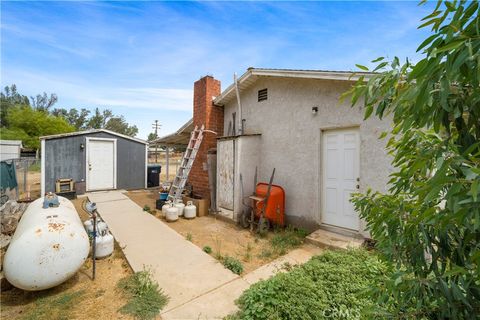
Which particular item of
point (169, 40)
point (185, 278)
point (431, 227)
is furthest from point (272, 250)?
point (169, 40)

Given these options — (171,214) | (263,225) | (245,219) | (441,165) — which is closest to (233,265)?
(263,225)

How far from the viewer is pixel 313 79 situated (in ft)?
17.5

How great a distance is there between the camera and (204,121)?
789 centimetres

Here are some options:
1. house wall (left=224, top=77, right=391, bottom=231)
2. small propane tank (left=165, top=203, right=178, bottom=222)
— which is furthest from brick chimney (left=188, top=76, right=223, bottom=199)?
house wall (left=224, top=77, right=391, bottom=231)

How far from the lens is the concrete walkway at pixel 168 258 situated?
10.6 feet

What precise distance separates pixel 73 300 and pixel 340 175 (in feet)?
17.3

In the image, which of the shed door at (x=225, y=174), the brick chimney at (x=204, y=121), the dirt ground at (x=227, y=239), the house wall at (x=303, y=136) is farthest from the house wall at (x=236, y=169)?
the brick chimney at (x=204, y=121)

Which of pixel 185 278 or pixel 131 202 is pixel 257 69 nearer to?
pixel 185 278

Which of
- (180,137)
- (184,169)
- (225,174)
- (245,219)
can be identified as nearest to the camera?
(245,219)

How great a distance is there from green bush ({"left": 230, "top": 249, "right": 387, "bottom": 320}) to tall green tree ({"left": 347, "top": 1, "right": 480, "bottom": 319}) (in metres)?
1.53

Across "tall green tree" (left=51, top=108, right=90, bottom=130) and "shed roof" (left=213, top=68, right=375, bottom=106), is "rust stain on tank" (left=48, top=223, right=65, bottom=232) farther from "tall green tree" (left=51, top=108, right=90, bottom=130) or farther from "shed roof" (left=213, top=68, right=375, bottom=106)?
"tall green tree" (left=51, top=108, right=90, bottom=130)

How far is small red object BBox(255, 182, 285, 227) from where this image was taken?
18.0 feet

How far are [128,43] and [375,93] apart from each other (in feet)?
24.4

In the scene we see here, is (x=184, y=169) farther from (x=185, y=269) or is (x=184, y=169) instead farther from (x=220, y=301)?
(x=220, y=301)
